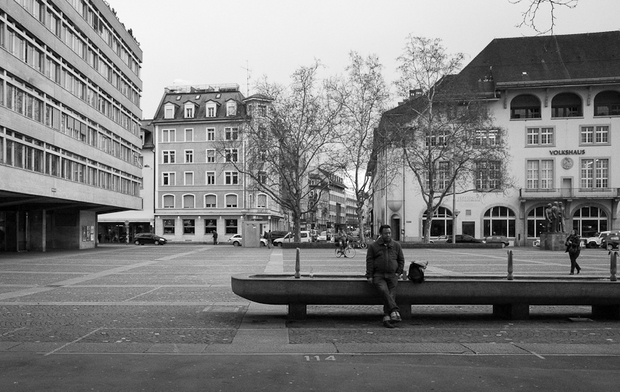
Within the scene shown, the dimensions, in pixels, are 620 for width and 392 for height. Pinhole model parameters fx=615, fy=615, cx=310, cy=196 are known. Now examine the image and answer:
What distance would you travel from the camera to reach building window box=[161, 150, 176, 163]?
3108 inches

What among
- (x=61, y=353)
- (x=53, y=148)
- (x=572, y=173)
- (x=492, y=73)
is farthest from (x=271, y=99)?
(x=61, y=353)

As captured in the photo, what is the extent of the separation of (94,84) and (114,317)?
38.8 metres

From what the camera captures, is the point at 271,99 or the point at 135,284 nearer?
the point at 135,284

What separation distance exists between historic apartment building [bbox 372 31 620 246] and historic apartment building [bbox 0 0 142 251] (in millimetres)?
27999

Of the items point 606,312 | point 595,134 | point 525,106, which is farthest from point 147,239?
point 606,312

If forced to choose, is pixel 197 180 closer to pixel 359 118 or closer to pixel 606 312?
pixel 359 118

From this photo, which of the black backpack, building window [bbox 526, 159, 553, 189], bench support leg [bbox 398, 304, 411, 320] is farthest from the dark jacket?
building window [bbox 526, 159, 553, 189]

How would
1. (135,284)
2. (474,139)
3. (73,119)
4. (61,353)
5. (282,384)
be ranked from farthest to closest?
(474,139) → (73,119) → (135,284) → (61,353) → (282,384)

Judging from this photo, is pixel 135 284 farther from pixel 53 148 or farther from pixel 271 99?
pixel 271 99

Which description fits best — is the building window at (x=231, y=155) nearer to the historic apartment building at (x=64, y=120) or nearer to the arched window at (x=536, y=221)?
the historic apartment building at (x=64, y=120)

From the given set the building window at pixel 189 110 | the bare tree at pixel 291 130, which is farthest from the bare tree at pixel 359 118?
the building window at pixel 189 110

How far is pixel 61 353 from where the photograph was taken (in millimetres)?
7836

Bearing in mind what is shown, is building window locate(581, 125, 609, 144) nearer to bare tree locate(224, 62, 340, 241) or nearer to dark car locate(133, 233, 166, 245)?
bare tree locate(224, 62, 340, 241)

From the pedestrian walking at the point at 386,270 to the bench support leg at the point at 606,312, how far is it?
383 centimetres
